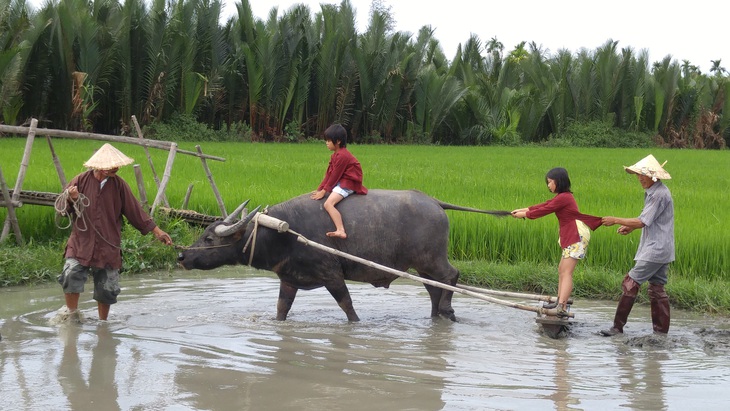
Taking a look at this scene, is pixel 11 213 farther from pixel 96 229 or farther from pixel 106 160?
pixel 106 160

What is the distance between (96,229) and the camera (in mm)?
6086

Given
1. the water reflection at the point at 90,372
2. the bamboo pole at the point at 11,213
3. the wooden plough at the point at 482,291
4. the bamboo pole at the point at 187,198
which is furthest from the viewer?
the bamboo pole at the point at 187,198

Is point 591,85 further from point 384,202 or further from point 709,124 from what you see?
point 384,202

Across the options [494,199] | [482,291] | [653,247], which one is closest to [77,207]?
[482,291]

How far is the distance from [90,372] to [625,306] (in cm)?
333

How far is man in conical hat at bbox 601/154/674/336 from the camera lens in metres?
5.98

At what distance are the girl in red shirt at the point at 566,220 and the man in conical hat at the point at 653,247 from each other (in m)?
0.25

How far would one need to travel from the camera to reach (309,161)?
16.8 m

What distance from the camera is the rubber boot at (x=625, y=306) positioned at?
6.06 m

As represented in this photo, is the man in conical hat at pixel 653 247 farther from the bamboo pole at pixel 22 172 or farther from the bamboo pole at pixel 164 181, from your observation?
the bamboo pole at pixel 22 172

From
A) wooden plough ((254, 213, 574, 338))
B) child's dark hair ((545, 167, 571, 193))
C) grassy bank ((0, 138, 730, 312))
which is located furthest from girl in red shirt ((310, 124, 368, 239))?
grassy bank ((0, 138, 730, 312))

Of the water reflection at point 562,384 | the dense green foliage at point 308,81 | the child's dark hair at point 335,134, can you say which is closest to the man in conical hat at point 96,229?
the child's dark hair at point 335,134

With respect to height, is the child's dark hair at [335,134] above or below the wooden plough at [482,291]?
above

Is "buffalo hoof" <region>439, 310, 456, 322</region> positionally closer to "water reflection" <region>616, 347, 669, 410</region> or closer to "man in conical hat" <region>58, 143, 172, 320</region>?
"water reflection" <region>616, 347, 669, 410</region>
